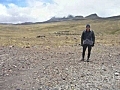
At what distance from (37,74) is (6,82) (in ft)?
6.69

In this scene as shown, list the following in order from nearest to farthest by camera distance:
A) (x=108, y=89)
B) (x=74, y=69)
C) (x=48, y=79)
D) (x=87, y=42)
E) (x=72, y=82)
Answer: (x=108, y=89)
(x=72, y=82)
(x=48, y=79)
(x=74, y=69)
(x=87, y=42)

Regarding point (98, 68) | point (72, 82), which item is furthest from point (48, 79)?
point (98, 68)

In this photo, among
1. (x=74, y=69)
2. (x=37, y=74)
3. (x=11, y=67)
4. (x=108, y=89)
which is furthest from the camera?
(x=11, y=67)

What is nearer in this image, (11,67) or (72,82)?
(72,82)

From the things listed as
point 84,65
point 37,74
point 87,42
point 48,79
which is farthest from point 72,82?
point 87,42

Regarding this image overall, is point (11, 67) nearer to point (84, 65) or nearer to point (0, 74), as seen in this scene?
point (0, 74)

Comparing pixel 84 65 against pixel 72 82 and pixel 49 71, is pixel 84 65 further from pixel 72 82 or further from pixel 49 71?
pixel 72 82

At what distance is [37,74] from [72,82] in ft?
9.08

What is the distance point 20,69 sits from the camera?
16078 millimetres

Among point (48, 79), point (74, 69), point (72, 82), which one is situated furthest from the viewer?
point (74, 69)

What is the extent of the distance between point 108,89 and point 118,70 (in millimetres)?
4328

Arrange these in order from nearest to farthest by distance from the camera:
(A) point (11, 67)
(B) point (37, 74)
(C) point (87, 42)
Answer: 1. (B) point (37, 74)
2. (A) point (11, 67)
3. (C) point (87, 42)

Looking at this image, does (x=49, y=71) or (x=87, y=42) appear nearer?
(x=49, y=71)

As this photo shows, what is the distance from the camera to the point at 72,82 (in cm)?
1205
